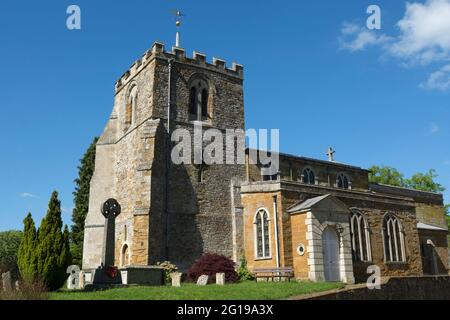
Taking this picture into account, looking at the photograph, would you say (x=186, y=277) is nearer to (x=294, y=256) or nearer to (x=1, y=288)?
(x=294, y=256)

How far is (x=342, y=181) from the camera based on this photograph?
3547 cm

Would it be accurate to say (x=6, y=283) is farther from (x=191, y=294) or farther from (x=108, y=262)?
(x=191, y=294)

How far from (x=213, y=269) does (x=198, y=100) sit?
1155 centimetres

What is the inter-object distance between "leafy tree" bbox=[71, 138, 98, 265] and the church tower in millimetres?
7615

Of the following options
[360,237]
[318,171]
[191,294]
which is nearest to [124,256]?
[191,294]

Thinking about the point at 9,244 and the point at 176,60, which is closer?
the point at 176,60

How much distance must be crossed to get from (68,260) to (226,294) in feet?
22.9

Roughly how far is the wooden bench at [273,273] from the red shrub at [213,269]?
1.26 m

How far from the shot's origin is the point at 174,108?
28.0 m

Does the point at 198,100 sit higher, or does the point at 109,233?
the point at 198,100

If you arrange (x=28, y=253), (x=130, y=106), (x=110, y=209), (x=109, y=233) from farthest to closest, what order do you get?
1. (x=130, y=106)
2. (x=110, y=209)
3. (x=109, y=233)
4. (x=28, y=253)

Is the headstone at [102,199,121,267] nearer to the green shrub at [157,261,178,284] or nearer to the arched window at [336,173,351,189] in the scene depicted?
the green shrub at [157,261,178,284]

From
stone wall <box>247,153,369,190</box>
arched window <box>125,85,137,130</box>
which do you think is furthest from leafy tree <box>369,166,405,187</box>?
arched window <box>125,85,137,130</box>

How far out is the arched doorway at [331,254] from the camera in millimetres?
24234
